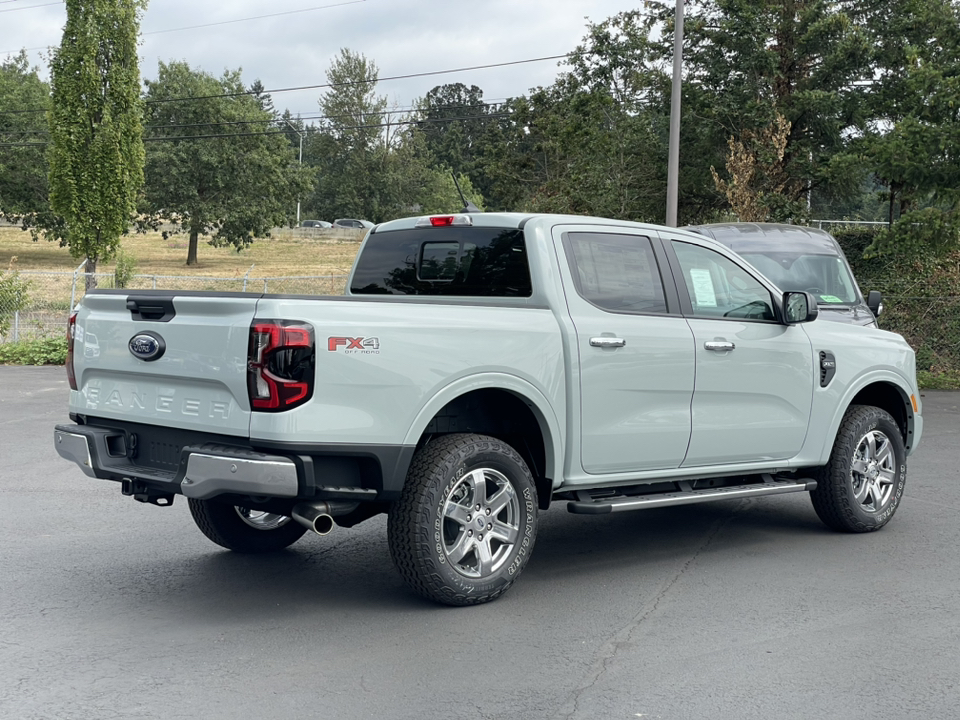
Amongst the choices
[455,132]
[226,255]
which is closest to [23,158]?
[226,255]

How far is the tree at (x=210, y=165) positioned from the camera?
59.2m

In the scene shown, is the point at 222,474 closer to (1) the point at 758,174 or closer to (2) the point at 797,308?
(2) the point at 797,308

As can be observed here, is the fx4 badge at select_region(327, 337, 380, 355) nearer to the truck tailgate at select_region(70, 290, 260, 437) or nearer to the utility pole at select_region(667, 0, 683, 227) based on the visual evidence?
the truck tailgate at select_region(70, 290, 260, 437)

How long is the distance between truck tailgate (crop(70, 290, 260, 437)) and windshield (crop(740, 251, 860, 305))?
855 cm

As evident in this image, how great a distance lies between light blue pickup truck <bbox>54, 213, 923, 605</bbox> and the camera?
509 cm

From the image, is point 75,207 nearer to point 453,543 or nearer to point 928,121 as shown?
point 928,121

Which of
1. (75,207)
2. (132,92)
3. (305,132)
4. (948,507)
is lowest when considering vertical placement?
(948,507)

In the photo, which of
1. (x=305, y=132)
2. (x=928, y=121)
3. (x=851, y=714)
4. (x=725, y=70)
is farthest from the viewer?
(x=305, y=132)

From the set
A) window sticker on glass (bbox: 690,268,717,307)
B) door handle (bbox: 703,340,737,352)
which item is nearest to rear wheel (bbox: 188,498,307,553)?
door handle (bbox: 703,340,737,352)

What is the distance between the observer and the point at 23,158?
5947 cm

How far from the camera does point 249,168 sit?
201ft

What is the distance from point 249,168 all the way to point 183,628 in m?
58.2

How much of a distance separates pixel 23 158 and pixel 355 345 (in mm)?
59910

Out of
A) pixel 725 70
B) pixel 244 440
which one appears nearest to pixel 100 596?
pixel 244 440
